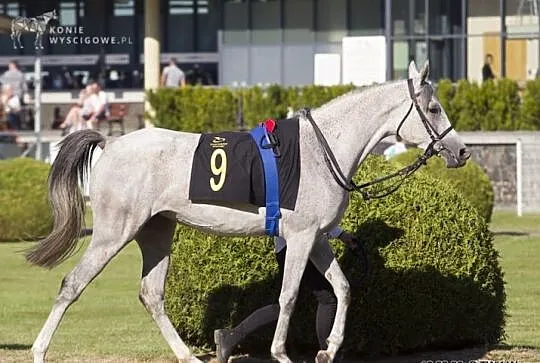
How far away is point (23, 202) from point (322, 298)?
13.1 metres

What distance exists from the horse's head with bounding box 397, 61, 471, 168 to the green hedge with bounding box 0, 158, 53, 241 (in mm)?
13051

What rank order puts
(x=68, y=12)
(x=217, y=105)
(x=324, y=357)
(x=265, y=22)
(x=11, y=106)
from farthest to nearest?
1. (x=68, y=12)
2. (x=265, y=22)
3. (x=11, y=106)
4. (x=217, y=105)
5. (x=324, y=357)

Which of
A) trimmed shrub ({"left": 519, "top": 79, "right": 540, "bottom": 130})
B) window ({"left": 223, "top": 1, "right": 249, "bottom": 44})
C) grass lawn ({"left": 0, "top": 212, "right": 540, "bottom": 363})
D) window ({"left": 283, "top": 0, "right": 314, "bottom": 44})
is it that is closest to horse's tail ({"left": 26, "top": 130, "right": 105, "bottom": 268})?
grass lawn ({"left": 0, "top": 212, "right": 540, "bottom": 363})

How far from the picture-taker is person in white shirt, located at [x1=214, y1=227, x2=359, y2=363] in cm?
812

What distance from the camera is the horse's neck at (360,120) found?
313 inches

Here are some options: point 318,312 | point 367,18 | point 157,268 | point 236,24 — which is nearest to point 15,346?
point 157,268

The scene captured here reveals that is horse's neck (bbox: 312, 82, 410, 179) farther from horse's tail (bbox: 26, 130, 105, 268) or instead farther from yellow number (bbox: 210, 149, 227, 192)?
horse's tail (bbox: 26, 130, 105, 268)

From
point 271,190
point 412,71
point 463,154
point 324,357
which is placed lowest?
point 324,357

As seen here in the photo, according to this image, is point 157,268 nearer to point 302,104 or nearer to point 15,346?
point 15,346

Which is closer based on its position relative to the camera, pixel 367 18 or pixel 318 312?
pixel 318 312

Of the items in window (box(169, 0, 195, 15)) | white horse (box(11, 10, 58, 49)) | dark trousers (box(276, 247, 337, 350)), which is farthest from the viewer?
window (box(169, 0, 195, 15))

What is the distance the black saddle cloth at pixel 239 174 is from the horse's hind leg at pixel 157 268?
2.06 ft

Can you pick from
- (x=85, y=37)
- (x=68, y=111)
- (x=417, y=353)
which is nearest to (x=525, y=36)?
(x=68, y=111)

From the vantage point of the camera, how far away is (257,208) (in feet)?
25.5
